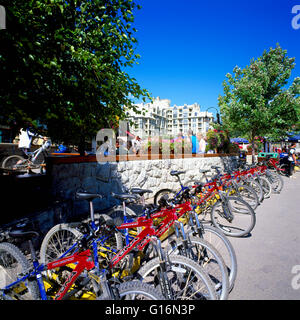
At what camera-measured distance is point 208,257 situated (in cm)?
234

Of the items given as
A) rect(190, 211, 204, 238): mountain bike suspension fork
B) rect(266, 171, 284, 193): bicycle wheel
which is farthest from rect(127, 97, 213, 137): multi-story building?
rect(190, 211, 204, 238): mountain bike suspension fork

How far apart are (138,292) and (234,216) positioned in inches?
123

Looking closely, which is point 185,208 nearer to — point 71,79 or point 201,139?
point 71,79

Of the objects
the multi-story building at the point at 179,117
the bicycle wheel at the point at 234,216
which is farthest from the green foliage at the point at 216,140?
the multi-story building at the point at 179,117

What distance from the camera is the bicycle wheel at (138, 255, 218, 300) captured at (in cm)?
180

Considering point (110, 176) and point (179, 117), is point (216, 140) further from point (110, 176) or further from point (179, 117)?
point (179, 117)

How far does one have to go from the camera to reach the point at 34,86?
2.61 metres

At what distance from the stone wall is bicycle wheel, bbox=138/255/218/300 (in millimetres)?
2947

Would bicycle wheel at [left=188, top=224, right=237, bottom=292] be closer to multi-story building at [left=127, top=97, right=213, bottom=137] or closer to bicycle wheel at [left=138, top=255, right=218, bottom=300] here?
bicycle wheel at [left=138, top=255, right=218, bottom=300]

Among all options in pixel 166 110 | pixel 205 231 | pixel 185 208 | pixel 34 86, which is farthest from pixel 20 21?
pixel 166 110

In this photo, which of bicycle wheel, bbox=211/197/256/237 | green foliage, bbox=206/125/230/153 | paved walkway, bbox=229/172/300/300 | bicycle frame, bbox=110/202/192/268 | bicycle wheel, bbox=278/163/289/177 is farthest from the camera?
bicycle wheel, bbox=278/163/289/177

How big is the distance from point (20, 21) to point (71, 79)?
82cm

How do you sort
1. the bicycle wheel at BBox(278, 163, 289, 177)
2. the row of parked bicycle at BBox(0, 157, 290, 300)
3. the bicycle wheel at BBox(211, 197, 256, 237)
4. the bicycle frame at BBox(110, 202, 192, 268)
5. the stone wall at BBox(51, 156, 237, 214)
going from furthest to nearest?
the bicycle wheel at BBox(278, 163, 289, 177)
the stone wall at BBox(51, 156, 237, 214)
the bicycle wheel at BBox(211, 197, 256, 237)
the bicycle frame at BBox(110, 202, 192, 268)
the row of parked bicycle at BBox(0, 157, 290, 300)

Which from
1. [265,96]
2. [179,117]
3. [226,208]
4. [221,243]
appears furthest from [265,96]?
[179,117]
